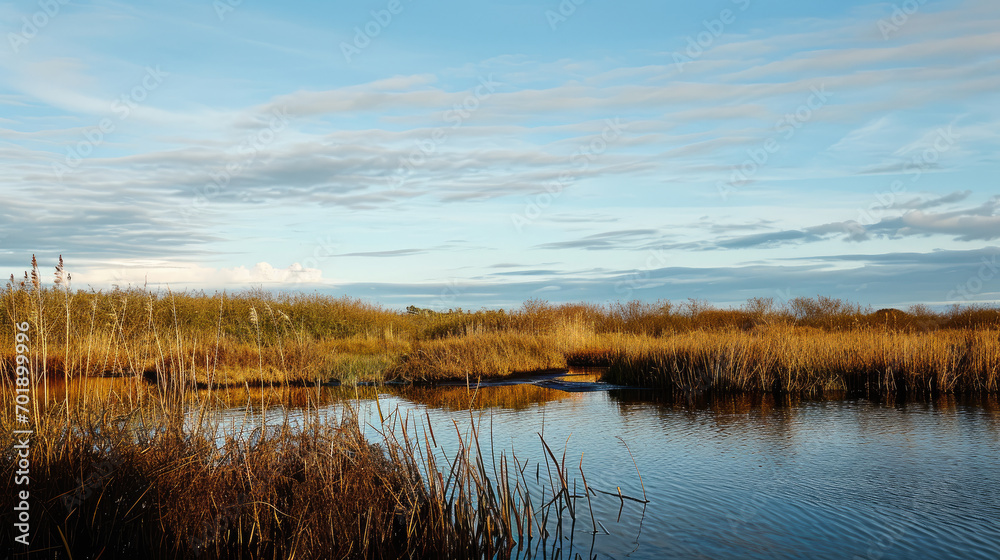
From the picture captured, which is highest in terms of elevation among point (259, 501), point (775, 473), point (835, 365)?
point (259, 501)

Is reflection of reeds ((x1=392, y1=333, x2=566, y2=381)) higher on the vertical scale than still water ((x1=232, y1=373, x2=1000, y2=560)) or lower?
higher

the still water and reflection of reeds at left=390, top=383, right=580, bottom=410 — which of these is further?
reflection of reeds at left=390, top=383, right=580, bottom=410

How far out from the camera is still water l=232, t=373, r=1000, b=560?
4699 millimetres

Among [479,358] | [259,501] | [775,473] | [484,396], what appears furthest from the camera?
[479,358]

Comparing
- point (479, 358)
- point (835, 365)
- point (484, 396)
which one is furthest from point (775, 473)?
point (479, 358)

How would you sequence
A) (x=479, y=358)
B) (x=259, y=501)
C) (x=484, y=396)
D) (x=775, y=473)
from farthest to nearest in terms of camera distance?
(x=479, y=358) → (x=484, y=396) → (x=775, y=473) → (x=259, y=501)

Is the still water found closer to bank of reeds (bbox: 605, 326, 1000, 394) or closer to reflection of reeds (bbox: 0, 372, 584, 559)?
reflection of reeds (bbox: 0, 372, 584, 559)

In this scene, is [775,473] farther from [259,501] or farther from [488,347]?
[488,347]

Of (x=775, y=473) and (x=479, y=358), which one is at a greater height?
(x=479, y=358)

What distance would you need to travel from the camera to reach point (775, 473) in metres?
6.46

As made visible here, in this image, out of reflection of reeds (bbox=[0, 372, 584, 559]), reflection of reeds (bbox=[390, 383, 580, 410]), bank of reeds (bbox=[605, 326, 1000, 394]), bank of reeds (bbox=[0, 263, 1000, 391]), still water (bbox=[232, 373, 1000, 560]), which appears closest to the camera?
reflection of reeds (bbox=[0, 372, 584, 559])

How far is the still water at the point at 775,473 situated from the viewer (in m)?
4.70


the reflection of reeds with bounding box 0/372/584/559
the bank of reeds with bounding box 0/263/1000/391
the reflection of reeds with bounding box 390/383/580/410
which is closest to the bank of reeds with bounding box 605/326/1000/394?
the bank of reeds with bounding box 0/263/1000/391

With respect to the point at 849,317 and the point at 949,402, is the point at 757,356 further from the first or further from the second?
the point at 849,317
